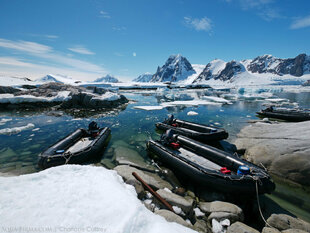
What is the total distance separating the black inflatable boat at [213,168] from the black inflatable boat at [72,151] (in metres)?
3.16

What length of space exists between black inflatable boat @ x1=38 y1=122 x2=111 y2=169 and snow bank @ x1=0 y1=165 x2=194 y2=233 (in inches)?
85.1

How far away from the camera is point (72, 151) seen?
8148 millimetres

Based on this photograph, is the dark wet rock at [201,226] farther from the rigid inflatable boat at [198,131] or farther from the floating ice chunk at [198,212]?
the rigid inflatable boat at [198,131]

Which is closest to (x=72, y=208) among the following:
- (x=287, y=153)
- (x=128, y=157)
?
(x=128, y=157)

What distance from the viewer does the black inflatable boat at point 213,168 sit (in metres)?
5.09

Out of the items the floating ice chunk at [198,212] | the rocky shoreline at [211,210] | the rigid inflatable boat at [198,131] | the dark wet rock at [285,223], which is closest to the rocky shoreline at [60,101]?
the rigid inflatable boat at [198,131]

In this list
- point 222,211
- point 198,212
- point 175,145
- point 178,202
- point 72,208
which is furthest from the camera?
point 175,145

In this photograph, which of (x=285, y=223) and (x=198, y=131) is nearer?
(x=285, y=223)

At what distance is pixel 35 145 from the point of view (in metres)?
9.88

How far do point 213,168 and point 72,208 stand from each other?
18.4ft

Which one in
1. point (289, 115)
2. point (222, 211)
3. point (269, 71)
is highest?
point (269, 71)

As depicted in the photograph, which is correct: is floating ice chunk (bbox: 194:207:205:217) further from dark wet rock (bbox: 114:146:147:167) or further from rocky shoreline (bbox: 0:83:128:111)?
rocky shoreline (bbox: 0:83:128:111)

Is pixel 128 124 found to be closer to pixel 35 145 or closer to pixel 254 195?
pixel 35 145

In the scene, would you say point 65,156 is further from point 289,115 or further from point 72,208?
point 289,115
